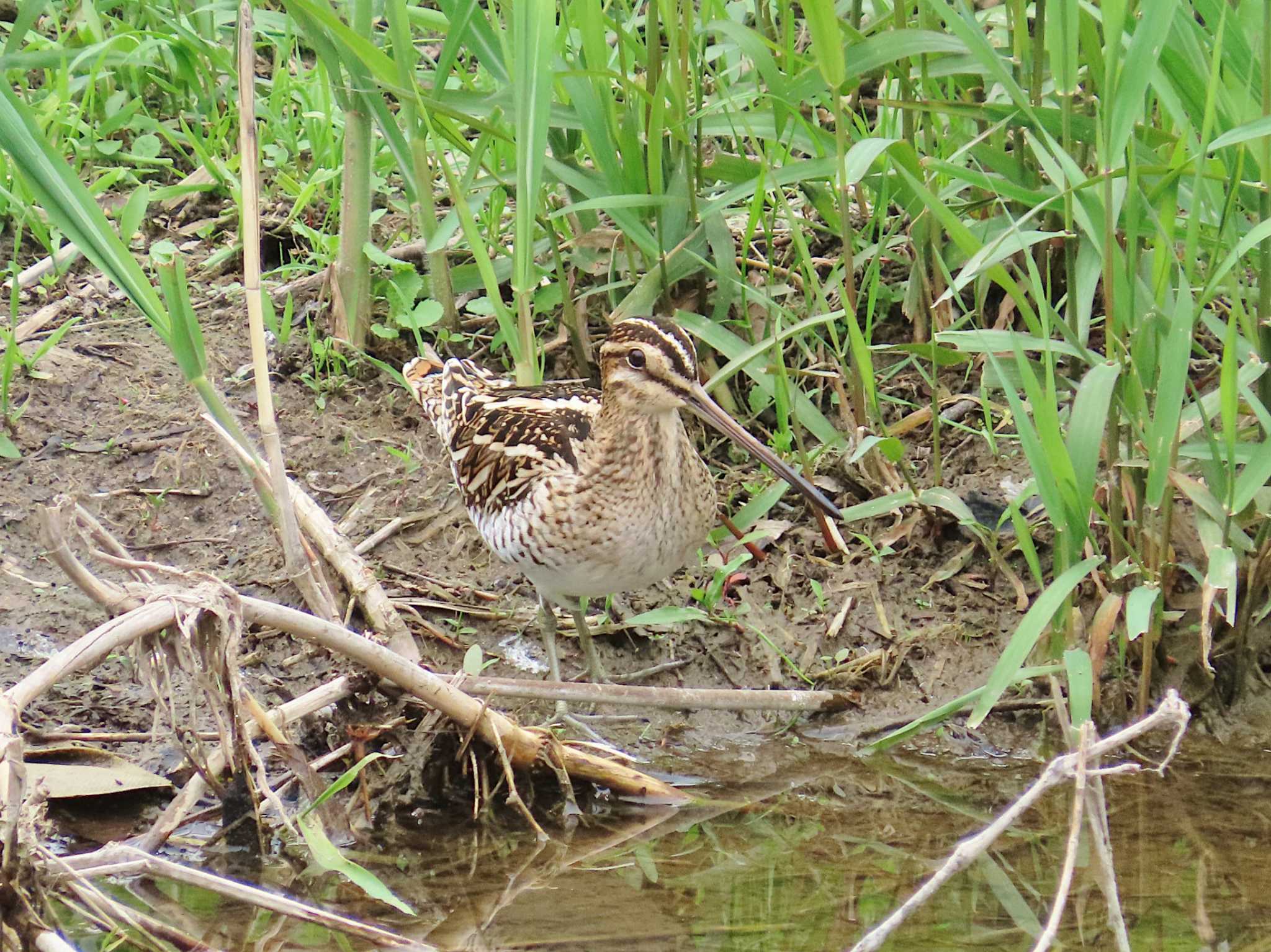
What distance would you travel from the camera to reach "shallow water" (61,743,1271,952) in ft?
10.3

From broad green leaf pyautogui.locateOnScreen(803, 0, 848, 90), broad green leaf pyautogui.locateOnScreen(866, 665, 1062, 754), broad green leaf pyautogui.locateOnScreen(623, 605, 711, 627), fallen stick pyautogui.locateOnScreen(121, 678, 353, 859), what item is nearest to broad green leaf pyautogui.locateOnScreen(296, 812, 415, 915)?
fallen stick pyautogui.locateOnScreen(121, 678, 353, 859)

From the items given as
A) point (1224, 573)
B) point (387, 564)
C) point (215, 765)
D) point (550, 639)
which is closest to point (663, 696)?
point (550, 639)

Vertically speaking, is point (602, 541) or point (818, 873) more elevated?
point (602, 541)

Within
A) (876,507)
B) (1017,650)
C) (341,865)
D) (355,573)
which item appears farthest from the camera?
(355,573)

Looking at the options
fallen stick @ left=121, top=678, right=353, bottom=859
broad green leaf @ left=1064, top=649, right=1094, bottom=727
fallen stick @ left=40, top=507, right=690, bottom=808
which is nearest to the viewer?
fallen stick @ left=40, top=507, right=690, bottom=808

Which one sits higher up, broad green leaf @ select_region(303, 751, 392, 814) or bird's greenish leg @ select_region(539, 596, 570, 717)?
broad green leaf @ select_region(303, 751, 392, 814)

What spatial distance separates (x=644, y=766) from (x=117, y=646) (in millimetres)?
1575

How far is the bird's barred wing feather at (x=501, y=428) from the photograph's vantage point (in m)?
4.15

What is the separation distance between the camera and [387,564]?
4.52 metres

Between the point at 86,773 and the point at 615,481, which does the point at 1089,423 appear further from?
the point at 86,773

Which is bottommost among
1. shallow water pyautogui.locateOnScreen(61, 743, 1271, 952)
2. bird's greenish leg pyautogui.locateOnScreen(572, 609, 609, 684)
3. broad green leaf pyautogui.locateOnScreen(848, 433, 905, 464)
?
shallow water pyautogui.locateOnScreen(61, 743, 1271, 952)

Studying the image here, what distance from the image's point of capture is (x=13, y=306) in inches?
194

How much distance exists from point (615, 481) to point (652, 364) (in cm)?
31

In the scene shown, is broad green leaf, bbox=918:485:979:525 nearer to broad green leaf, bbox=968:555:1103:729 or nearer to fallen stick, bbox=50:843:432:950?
broad green leaf, bbox=968:555:1103:729
